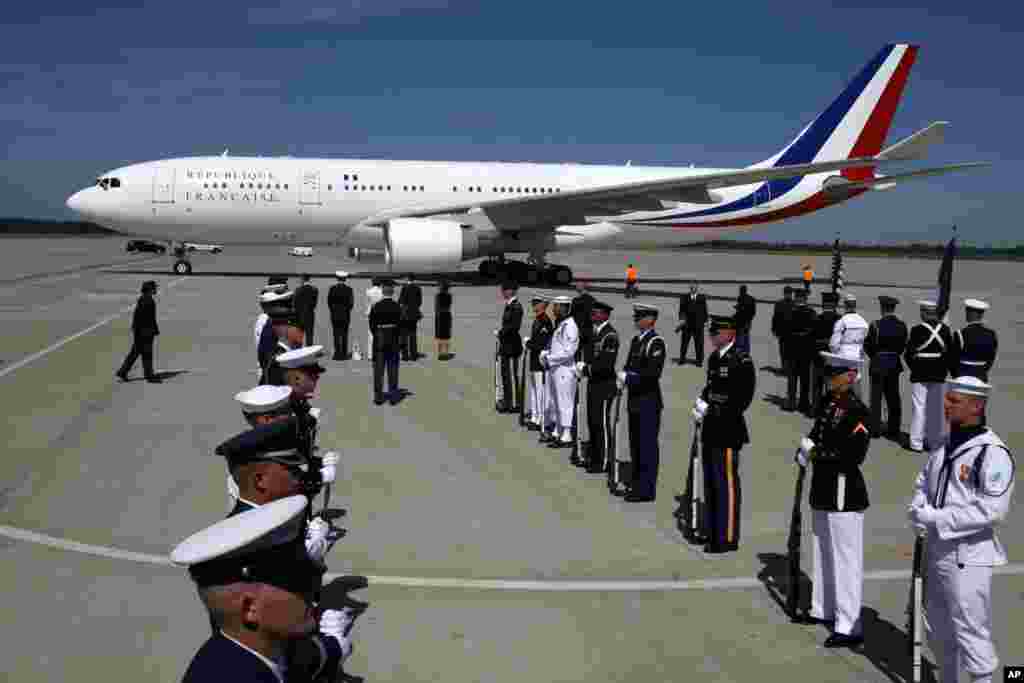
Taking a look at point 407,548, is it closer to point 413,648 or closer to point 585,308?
point 413,648

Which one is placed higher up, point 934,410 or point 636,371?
point 636,371

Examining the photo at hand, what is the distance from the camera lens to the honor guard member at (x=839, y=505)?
5168mm

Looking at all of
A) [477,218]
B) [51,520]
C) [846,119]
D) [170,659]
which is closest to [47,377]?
[51,520]

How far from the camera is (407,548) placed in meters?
6.71

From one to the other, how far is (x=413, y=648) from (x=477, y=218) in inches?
974

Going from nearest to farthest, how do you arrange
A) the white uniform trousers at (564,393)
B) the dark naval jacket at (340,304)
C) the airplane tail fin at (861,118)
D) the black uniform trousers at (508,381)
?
1. the white uniform trousers at (564,393)
2. the black uniform trousers at (508,381)
3. the dark naval jacket at (340,304)
4. the airplane tail fin at (861,118)

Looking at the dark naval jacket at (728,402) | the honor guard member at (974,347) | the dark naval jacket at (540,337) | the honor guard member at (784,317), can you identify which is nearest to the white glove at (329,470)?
the dark naval jacket at (728,402)

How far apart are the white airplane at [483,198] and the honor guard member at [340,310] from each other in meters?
11.5

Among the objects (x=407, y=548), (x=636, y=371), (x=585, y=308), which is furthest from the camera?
(x=585, y=308)

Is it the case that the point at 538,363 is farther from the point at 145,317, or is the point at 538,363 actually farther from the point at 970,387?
the point at 970,387

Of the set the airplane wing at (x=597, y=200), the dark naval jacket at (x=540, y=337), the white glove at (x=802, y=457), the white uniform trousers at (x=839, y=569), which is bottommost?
the white uniform trousers at (x=839, y=569)

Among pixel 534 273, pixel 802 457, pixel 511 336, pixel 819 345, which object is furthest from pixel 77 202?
pixel 802 457

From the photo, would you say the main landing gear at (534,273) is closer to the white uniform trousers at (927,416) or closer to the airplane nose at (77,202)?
the airplane nose at (77,202)

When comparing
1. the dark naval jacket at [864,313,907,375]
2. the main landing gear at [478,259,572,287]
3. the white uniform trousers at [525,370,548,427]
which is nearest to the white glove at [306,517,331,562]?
the white uniform trousers at [525,370,548,427]
